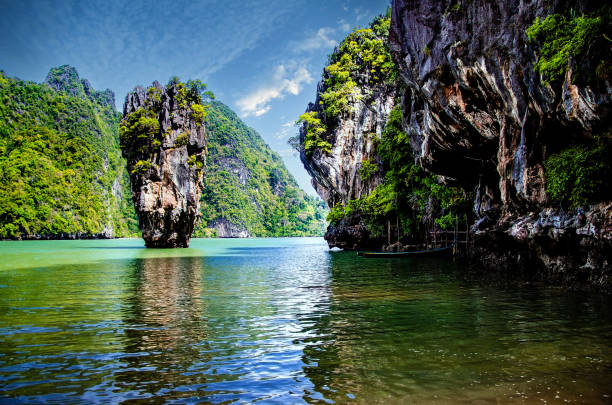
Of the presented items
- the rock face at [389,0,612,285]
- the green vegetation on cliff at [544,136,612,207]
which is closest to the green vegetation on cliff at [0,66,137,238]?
the rock face at [389,0,612,285]

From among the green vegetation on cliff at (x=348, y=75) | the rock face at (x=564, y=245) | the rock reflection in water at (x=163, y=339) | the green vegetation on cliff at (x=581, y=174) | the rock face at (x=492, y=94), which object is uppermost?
the green vegetation on cliff at (x=348, y=75)

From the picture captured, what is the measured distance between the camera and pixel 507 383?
488cm

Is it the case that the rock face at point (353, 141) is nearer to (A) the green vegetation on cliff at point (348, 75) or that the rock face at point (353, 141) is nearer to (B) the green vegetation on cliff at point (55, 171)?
(A) the green vegetation on cliff at point (348, 75)

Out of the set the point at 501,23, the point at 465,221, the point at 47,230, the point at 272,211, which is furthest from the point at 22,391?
the point at 272,211

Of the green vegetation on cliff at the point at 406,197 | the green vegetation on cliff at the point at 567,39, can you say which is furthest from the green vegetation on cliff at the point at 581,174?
the green vegetation on cliff at the point at 406,197

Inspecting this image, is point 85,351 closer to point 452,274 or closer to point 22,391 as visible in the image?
point 22,391

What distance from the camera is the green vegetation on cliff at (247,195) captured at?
134875 millimetres

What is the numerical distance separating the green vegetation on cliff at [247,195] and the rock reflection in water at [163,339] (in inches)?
4489

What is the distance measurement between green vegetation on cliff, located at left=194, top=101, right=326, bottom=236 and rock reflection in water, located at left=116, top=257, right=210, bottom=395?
374ft

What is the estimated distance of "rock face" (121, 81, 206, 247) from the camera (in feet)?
154

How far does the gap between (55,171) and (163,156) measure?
45.8m

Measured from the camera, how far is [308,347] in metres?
6.61

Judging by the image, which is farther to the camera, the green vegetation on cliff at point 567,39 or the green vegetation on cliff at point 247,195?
the green vegetation on cliff at point 247,195

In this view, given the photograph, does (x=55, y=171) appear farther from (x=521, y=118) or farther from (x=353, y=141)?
(x=521, y=118)
